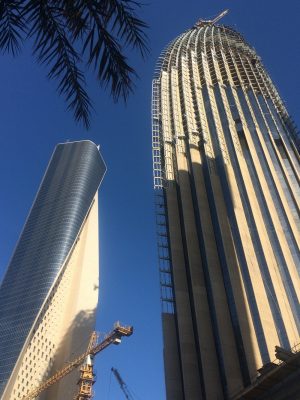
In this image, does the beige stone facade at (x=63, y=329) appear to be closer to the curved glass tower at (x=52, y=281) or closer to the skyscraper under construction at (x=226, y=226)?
the curved glass tower at (x=52, y=281)

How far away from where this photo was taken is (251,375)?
45594 millimetres

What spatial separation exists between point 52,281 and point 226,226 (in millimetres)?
93805

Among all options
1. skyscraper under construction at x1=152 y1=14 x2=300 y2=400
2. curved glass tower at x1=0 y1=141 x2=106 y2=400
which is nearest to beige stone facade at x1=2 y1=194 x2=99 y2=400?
curved glass tower at x1=0 y1=141 x2=106 y2=400

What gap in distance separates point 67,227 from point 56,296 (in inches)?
998

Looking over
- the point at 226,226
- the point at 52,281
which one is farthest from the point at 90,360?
the point at 226,226

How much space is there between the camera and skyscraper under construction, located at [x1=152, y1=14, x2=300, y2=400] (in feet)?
166

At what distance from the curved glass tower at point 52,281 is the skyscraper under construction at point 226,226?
74676mm

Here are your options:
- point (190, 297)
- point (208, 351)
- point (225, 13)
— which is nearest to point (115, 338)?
point (190, 297)

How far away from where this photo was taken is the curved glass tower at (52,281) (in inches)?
5123

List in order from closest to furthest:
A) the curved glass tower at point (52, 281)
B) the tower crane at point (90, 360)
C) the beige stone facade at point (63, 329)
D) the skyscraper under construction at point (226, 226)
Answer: the skyscraper under construction at point (226, 226)
the tower crane at point (90, 360)
the beige stone facade at point (63, 329)
the curved glass tower at point (52, 281)

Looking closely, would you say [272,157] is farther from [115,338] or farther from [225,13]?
[225,13]

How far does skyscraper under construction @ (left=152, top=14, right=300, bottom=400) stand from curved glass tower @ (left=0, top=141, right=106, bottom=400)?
74676mm

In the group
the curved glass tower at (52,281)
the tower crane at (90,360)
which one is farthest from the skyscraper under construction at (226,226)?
the curved glass tower at (52,281)

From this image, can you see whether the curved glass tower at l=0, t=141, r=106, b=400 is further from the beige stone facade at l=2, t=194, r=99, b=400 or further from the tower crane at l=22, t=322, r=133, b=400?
the tower crane at l=22, t=322, r=133, b=400
